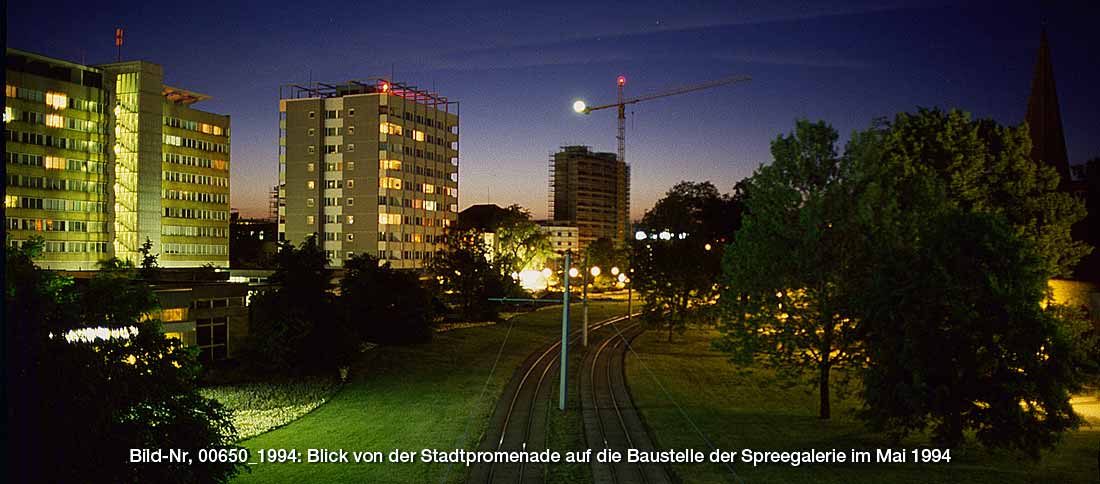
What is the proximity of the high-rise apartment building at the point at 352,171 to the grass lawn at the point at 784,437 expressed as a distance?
79.8 metres

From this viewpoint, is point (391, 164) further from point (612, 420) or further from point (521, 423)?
point (612, 420)

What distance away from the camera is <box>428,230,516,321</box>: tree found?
70812 mm

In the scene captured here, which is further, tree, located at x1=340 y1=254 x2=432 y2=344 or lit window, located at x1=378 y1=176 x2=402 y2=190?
lit window, located at x1=378 y1=176 x2=402 y2=190

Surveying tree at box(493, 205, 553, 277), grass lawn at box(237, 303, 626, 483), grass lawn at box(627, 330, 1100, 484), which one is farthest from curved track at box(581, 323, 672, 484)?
tree at box(493, 205, 553, 277)

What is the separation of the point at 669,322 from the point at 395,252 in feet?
226

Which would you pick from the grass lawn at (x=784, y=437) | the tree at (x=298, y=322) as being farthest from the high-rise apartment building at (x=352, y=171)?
the grass lawn at (x=784, y=437)

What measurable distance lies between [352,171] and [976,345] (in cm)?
10468

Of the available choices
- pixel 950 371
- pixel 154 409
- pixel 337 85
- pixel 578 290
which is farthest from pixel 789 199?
pixel 337 85

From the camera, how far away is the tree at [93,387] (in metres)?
16.8

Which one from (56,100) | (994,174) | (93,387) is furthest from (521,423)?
(56,100)

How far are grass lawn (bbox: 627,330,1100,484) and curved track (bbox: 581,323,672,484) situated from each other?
665mm

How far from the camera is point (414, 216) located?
12162 cm

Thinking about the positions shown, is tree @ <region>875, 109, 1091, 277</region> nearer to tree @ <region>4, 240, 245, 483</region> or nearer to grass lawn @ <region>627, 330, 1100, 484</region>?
grass lawn @ <region>627, 330, 1100, 484</region>

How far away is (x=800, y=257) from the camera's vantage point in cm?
2927
